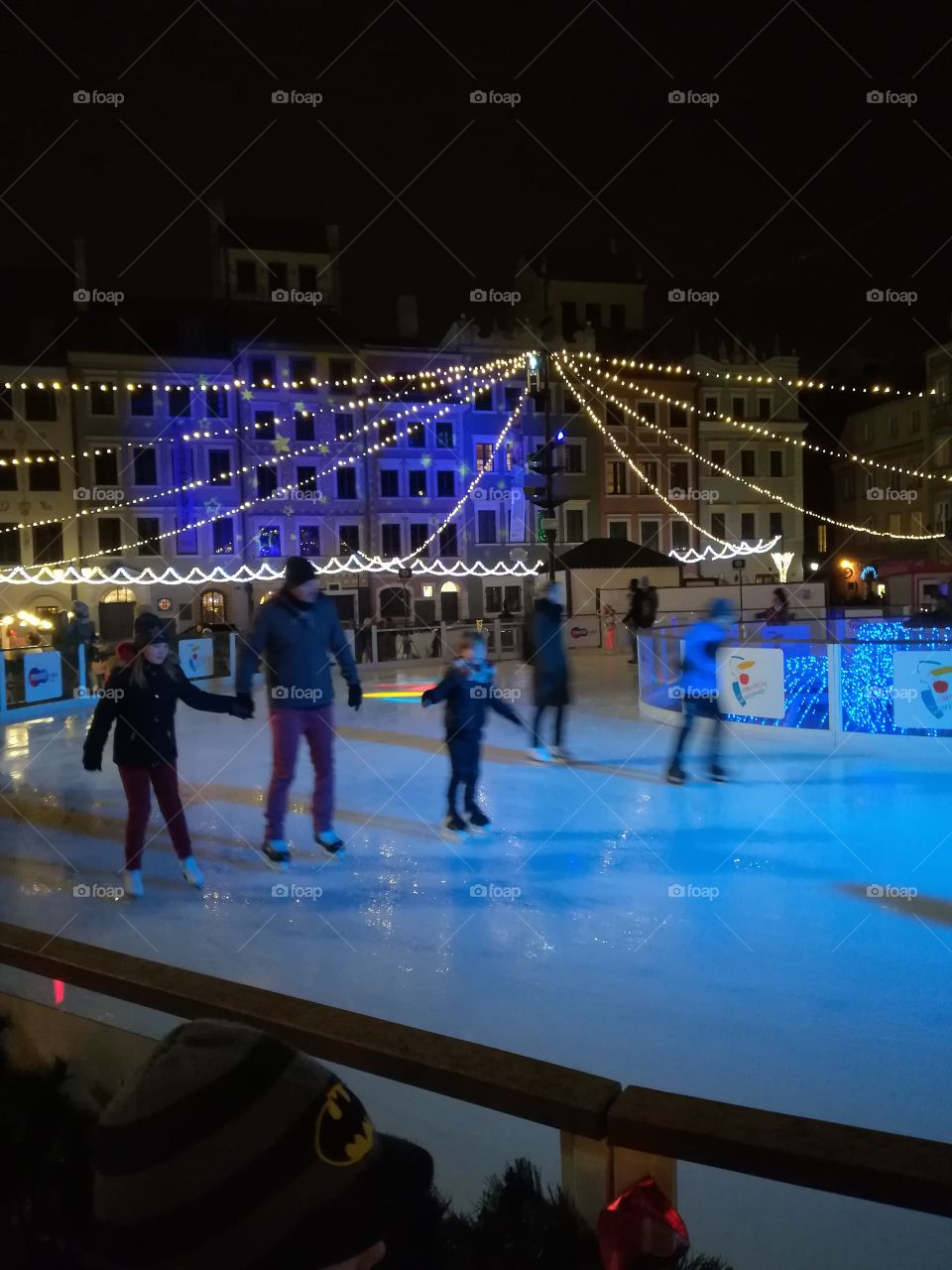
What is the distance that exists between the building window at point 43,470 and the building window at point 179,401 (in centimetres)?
348

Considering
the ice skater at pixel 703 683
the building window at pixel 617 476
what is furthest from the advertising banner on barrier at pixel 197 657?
the building window at pixel 617 476

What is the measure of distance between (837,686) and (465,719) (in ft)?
13.1

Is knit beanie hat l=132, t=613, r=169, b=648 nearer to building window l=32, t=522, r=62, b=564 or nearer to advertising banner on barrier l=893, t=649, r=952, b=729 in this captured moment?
advertising banner on barrier l=893, t=649, r=952, b=729

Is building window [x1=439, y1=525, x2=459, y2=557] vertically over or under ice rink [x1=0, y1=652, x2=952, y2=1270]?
over

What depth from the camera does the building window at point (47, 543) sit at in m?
27.2

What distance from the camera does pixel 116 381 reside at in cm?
2753

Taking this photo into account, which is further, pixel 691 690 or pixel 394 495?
pixel 394 495

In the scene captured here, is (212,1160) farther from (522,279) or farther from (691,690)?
(522,279)

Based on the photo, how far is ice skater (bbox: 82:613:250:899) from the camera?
4828 millimetres

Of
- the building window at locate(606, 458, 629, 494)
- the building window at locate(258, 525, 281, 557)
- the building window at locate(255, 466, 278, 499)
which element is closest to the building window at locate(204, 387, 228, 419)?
the building window at locate(255, 466, 278, 499)

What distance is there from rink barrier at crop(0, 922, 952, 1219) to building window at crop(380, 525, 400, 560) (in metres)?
29.0

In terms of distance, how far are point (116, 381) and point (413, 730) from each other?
69.8ft

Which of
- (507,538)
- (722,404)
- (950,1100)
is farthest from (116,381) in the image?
(950,1100)

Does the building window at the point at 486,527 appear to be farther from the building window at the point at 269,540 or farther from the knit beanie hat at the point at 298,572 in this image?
the knit beanie hat at the point at 298,572
